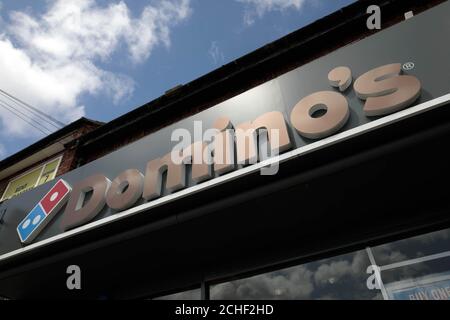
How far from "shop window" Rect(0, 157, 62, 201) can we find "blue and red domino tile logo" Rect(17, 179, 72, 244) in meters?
3.33

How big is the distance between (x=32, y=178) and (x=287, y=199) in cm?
862

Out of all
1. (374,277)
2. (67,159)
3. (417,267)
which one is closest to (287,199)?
(374,277)

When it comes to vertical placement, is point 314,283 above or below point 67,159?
below

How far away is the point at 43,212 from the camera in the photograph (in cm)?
537

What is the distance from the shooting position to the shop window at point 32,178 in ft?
29.6

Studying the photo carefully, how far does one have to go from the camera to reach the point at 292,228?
407cm

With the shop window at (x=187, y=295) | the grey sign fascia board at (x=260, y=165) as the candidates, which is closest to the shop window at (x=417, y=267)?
the grey sign fascia board at (x=260, y=165)

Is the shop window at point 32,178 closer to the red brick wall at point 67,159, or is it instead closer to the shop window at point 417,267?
the red brick wall at point 67,159

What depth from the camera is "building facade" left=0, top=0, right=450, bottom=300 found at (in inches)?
130

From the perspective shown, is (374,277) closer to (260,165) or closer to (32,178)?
(260,165)

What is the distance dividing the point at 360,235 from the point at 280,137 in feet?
4.96

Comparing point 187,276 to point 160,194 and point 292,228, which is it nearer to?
point 160,194

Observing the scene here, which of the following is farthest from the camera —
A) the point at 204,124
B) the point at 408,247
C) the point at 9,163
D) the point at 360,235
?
the point at 9,163
